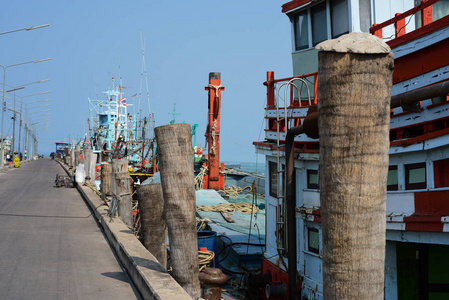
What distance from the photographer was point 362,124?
3.24 metres

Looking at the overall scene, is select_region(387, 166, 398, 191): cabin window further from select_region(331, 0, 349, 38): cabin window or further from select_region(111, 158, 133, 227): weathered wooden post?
select_region(111, 158, 133, 227): weathered wooden post

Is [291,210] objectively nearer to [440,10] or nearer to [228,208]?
[440,10]

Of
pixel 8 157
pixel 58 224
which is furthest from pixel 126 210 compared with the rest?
pixel 8 157

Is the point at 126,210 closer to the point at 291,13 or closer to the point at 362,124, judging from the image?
the point at 291,13

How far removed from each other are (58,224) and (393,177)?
827 centimetres

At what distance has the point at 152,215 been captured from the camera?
9219 millimetres

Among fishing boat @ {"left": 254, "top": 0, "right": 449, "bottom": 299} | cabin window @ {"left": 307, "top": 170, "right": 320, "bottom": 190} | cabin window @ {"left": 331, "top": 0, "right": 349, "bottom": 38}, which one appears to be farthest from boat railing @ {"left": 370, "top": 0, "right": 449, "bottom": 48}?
cabin window @ {"left": 307, "top": 170, "right": 320, "bottom": 190}

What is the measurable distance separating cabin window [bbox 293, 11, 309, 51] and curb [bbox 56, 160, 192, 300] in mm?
5899

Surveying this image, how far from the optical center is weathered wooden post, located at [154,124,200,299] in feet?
21.7

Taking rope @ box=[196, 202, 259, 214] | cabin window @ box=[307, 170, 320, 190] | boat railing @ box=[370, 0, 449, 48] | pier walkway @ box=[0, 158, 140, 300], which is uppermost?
boat railing @ box=[370, 0, 449, 48]

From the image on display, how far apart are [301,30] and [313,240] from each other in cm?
520

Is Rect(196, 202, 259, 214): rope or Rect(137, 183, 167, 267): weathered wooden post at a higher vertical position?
Rect(137, 183, 167, 267): weathered wooden post

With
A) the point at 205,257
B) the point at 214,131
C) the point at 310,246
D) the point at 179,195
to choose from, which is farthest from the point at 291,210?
the point at 214,131

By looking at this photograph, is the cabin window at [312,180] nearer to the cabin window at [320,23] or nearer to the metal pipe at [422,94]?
the metal pipe at [422,94]
